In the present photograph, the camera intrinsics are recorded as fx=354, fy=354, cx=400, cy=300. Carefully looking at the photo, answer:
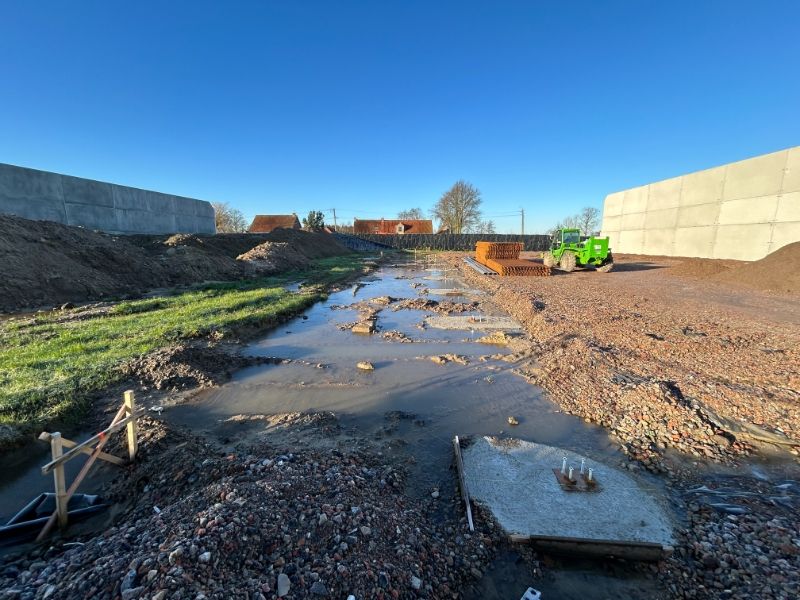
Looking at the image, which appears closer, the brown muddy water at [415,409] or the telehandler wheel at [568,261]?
the brown muddy water at [415,409]

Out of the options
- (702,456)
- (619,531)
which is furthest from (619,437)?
(619,531)

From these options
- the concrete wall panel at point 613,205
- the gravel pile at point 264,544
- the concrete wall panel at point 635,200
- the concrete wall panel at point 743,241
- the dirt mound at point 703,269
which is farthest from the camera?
the concrete wall panel at point 613,205

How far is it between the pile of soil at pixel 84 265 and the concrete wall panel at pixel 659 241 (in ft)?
92.9

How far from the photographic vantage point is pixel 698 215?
24.0 meters

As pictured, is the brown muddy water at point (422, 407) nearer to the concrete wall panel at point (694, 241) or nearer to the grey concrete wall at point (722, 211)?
the grey concrete wall at point (722, 211)

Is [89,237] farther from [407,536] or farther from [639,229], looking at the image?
[639,229]

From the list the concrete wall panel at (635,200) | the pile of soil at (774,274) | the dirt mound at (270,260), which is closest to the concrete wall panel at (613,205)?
the concrete wall panel at (635,200)

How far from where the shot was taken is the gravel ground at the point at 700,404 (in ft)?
8.89

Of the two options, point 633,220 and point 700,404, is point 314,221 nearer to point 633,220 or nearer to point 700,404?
point 633,220

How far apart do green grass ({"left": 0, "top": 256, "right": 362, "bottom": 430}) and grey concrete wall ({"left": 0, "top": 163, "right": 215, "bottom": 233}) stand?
11.9 meters

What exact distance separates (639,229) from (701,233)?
6.43m

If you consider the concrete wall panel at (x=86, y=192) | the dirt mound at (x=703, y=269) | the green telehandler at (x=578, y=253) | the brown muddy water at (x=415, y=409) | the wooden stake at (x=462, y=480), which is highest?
the concrete wall panel at (x=86, y=192)

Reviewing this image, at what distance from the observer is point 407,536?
9.18 feet

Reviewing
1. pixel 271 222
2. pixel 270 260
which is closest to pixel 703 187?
pixel 270 260
